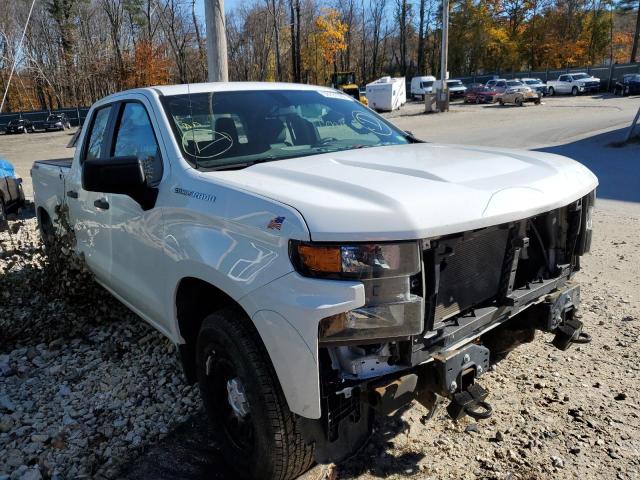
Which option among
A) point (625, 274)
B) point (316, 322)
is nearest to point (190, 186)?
point (316, 322)

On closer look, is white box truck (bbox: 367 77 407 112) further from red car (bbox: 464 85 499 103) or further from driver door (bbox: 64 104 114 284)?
driver door (bbox: 64 104 114 284)

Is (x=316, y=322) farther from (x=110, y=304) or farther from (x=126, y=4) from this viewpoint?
(x=126, y=4)

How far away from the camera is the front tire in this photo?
2277 millimetres

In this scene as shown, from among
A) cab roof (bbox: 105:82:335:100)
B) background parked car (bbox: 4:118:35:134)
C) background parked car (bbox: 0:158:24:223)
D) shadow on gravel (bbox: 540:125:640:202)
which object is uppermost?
cab roof (bbox: 105:82:335:100)

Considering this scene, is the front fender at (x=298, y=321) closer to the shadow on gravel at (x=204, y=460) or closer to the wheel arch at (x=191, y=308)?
the wheel arch at (x=191, y=308)

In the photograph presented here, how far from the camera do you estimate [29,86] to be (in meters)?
55.0

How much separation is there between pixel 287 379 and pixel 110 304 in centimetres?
301

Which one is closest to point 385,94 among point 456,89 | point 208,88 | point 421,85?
point 456,89

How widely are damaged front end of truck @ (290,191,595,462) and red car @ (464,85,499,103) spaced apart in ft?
136

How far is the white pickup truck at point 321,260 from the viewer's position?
2.04m

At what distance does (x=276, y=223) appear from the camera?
6.90 ft

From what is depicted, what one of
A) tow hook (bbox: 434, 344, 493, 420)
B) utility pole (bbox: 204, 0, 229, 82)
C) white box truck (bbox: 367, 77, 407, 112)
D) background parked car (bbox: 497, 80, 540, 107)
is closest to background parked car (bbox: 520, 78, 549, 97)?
background parked car (bbox: 497, 80, 540, 107)

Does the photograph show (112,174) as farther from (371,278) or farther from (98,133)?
(98,133)

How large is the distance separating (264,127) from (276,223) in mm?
1446
